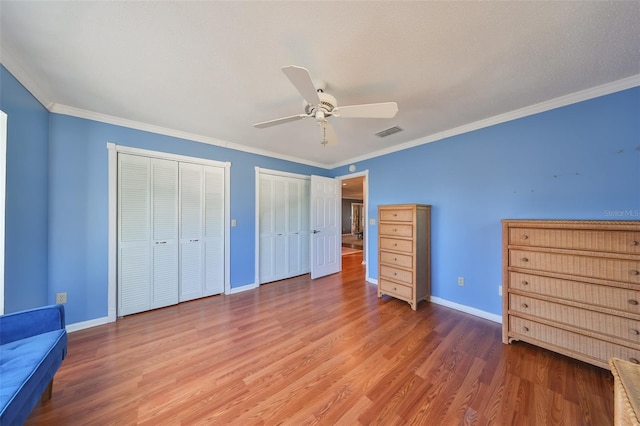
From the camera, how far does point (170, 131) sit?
2.85 meters

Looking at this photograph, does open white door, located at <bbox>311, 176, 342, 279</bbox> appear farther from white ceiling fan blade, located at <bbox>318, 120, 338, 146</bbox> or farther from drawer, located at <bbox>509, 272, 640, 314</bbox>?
drawer, located at <bbox>509, 272, 640, 314</bbox>

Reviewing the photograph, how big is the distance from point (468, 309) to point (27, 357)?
3.80 meters

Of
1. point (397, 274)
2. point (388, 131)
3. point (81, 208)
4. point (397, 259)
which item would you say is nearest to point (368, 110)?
point (388, 131)

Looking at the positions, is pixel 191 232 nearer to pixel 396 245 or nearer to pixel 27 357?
pixel 27 357

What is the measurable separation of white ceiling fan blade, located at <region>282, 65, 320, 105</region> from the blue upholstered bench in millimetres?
1985

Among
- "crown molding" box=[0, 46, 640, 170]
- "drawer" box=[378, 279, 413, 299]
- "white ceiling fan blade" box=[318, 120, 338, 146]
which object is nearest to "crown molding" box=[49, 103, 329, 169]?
"crown molding" box=[0, 46, 640, 170]

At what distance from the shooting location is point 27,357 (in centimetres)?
119

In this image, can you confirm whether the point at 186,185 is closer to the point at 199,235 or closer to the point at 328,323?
the point at 199,235

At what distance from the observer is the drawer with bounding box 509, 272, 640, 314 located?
5.14 feet

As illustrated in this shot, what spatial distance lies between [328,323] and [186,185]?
2.61 meters

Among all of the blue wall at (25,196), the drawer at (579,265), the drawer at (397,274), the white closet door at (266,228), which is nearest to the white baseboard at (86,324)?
the blue wall at (25,196)

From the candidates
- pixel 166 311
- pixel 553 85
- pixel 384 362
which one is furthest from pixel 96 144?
pixel 553 85

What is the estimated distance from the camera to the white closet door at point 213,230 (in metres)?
3.20

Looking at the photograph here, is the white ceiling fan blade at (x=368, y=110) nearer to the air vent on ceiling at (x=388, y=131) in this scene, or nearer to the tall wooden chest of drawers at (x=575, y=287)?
the air vent on ceiling at (x=388, y=131)
